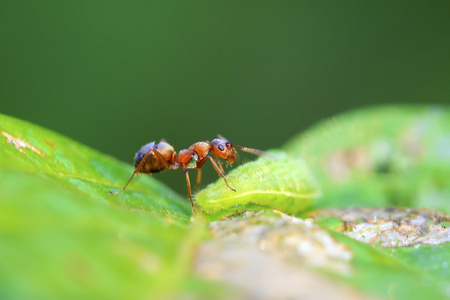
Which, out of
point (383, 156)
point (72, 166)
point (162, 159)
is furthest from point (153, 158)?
point (383, 156)

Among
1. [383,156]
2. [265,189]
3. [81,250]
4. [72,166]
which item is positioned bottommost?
[81,250]

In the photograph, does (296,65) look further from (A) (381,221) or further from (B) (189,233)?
(B) (189,233)

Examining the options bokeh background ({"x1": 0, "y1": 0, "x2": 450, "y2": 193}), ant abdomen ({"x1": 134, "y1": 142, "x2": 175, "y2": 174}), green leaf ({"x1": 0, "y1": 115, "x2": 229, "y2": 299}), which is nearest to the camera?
green leaf ({"x1": 0, "y1": 115, "x2": 229, "y2": 299})

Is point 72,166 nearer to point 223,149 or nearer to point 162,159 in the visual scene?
point 162,159

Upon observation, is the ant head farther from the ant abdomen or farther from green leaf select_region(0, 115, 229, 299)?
green leaf select_region(0, 115, 229, 299)

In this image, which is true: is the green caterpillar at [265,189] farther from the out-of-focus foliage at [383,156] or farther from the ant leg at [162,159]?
the ant leg at [162,159]

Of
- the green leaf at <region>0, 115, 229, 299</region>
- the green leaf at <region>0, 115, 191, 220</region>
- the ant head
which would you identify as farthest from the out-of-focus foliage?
the green leaf at <region>0, 115, 229, 299</region>

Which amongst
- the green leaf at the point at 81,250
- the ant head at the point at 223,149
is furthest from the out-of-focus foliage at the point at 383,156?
the green leaf at the point at 81,250
